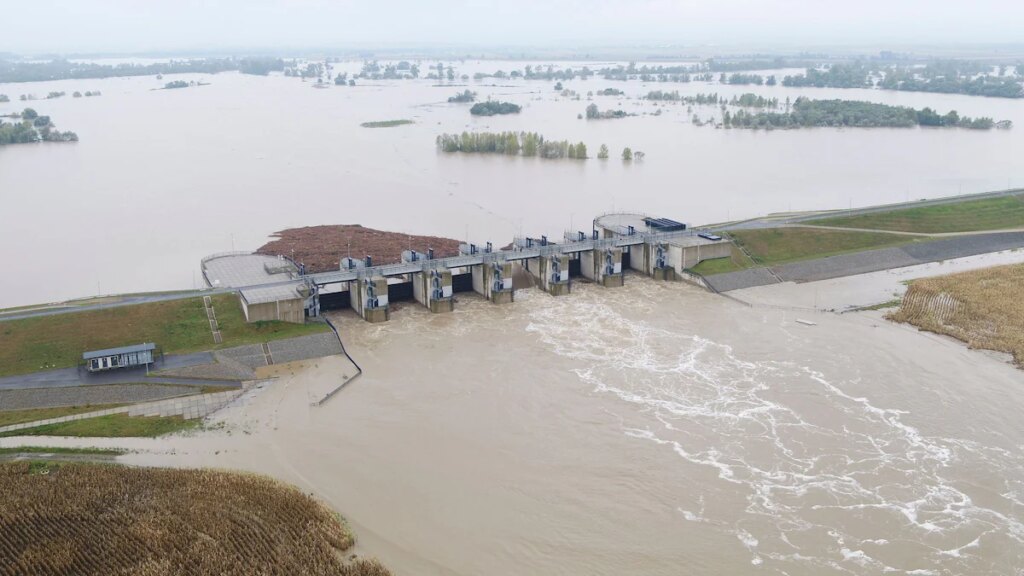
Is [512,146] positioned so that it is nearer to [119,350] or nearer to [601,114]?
[601,114]

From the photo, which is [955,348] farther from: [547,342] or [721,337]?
[547,342]

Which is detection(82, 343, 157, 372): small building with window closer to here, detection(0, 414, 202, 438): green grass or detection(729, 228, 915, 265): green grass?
detection(0, 414, 202, 438): green grass

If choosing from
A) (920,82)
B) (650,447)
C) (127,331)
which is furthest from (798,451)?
(920,82)

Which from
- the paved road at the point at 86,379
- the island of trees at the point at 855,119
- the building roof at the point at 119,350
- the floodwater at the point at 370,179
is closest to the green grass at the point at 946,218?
the floodwater at the point at 370,179

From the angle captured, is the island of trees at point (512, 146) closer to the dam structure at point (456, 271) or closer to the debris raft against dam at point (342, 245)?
the debris raft against dam at point (342, 245)

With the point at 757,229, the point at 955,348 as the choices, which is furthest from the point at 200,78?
the point at 955,348
